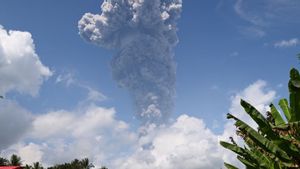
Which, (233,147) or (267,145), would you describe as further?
(233,147)

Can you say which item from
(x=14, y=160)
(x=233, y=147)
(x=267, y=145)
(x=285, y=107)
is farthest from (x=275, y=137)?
(x=14, y=160)

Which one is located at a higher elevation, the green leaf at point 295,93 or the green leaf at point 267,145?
the green leaf at point 295,93

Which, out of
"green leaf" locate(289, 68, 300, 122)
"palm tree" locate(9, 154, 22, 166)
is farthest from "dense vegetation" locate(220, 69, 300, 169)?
"palm tree" locate(9, 154, 22, 166)

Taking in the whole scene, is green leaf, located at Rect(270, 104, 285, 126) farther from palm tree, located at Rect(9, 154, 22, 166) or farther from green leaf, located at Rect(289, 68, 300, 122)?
palm tree, located at Rect(9, 154, 22, 166)

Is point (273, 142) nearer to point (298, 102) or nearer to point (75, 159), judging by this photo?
point (298, 102)

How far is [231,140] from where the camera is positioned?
1045 cm

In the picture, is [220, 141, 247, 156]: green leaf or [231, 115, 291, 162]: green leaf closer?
[231, 115, 291, 162]: green leaf

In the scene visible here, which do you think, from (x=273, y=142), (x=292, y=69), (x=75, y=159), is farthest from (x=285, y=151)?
(x=75, y=159)

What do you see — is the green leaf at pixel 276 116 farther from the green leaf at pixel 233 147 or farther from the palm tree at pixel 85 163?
the palm tree at pixel 85 163

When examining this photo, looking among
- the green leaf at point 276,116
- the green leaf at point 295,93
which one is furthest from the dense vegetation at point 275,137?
the green leaf at point 276,116

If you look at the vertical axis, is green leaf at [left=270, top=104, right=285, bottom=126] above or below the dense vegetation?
above

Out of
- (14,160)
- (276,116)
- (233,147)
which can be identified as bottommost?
(233,147)

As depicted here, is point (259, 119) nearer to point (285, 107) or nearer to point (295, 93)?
point (295, 93)

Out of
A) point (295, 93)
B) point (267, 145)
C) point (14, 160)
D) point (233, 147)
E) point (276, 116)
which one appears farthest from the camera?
point (14, 160)
